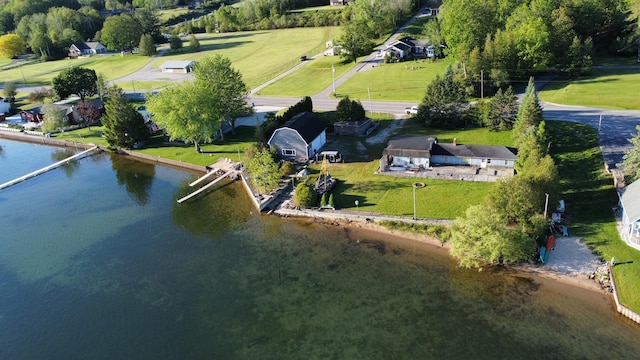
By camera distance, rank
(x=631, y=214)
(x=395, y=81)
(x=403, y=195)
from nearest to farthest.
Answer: (x=631, y=214), (x=403, y=195), (x=395, y=81)

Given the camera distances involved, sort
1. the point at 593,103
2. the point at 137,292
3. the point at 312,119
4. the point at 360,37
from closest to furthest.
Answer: the point at 137,292 < the point at 312,119 < the point at 593,103 < the point at 360,37

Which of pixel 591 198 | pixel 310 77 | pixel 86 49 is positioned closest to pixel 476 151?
pixel 591 198

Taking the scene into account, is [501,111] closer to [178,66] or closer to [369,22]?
[369,22]

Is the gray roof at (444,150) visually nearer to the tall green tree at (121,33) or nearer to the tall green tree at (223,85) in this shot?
the tall green tree at (223,85)

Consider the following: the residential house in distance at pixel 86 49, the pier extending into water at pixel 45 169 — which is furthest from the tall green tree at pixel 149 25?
the pier extending into water at pixel 45 169

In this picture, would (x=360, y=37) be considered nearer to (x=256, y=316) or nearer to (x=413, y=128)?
(x=413, y=128)

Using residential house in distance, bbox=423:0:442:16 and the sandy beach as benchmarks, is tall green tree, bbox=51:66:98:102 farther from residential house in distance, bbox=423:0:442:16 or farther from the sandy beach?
residential house in distance, bbox=423:0:442:16

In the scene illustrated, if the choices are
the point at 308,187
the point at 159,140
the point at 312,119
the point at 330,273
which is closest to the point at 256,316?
the point at 330,273
